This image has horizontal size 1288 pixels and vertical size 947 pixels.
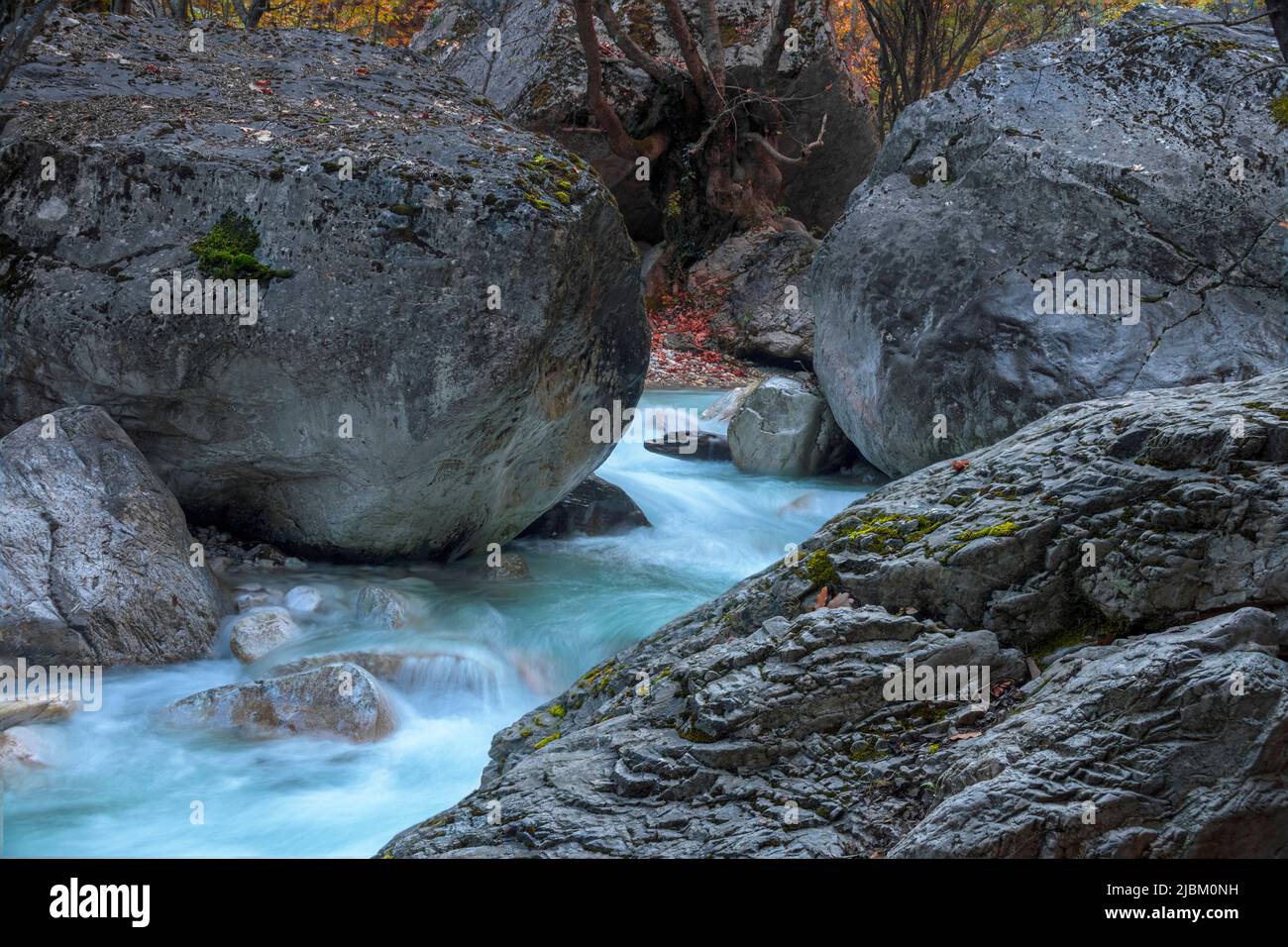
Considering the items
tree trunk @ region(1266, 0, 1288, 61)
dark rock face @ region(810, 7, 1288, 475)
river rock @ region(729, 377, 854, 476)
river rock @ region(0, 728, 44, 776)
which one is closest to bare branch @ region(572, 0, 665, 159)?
dark rock face @ region(810, 7, 1288, 475)

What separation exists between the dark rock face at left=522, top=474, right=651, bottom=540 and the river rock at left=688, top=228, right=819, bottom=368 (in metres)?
7.85

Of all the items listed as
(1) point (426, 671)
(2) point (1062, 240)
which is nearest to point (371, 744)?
(1) point (426, 671)

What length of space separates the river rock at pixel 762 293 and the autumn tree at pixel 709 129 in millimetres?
636

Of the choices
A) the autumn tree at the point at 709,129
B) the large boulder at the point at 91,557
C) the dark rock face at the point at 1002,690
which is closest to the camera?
the dark rock face at the point at 1002,690

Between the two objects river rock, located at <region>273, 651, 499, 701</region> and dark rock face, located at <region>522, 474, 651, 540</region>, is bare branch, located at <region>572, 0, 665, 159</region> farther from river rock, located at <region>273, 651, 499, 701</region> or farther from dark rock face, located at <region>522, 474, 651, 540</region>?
river rock, located at <region>273, 651, 499, 701</region>

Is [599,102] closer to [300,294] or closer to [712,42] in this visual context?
[712,42]

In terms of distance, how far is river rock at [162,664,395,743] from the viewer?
5730 mm

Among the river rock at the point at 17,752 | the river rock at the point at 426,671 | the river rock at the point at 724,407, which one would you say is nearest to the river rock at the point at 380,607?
the river rock at the point at 426,671

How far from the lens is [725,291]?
18422mm

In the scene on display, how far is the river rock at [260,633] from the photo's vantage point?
254 inches

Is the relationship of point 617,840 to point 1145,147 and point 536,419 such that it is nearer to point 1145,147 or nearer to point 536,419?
point 536,419

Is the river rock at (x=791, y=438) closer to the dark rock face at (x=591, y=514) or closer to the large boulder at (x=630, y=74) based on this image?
the dark rock face at (x=591, y=514)

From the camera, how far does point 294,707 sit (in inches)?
227

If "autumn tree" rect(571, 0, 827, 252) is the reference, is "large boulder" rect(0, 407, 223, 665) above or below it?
below
